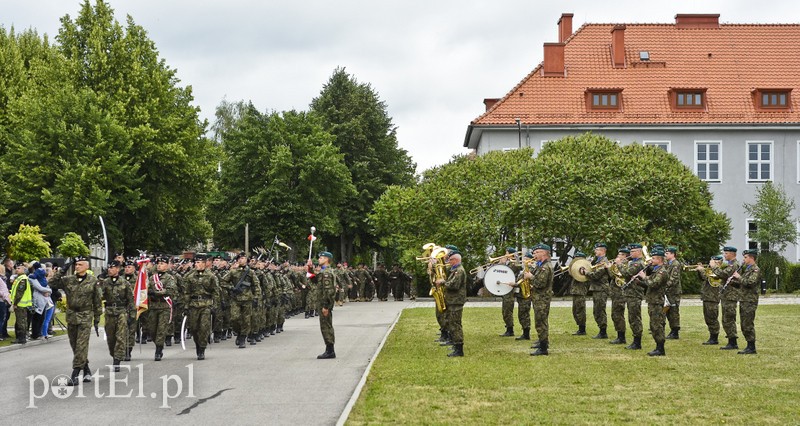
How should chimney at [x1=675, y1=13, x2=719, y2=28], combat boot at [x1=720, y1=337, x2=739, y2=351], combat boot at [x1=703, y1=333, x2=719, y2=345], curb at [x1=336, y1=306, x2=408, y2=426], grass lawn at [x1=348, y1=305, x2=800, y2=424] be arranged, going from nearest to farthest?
curb at [x1=336, y1=306, x2=408, y2=426]
grass lawn at [x1=348, y1=305, x2=800, y2=424]
combat boot at [x1=720, y1=337, x2=739, y2=351]
combat boot at [x1=703, y1=333, x2=719, y2=345]
chimney at [x1=675, y1=13, x2=719, y2=28]

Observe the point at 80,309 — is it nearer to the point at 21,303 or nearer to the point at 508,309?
the point at 21,303

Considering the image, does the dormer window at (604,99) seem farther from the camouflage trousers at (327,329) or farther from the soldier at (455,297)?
the camouflage trousers at (327,329)

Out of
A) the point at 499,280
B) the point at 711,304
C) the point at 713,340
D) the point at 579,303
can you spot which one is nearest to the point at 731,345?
the point at 713,340

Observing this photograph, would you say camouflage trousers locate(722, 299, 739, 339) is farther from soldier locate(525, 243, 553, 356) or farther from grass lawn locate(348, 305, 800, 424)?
soldier locate(525, 243, 553, 356)

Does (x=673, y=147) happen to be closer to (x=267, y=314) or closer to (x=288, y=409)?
(x=267, y=314)

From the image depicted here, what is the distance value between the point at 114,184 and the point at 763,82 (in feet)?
120

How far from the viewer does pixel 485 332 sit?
79.7 feet

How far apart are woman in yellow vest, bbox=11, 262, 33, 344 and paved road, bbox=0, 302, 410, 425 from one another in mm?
649

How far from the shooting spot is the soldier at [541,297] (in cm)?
1844

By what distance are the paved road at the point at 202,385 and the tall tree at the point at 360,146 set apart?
4025 centimetres

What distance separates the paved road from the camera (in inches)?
461

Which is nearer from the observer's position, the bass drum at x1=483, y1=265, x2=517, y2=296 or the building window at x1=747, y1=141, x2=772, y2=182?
the bass drum at x1=483, y1=265, x2=517, y2=296

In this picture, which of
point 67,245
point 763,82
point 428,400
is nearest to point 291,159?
point 67,245

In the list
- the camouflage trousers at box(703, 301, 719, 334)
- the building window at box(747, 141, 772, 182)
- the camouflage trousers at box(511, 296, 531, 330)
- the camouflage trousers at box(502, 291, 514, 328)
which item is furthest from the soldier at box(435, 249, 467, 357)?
the building window at box(747, 141, 772, 182)
